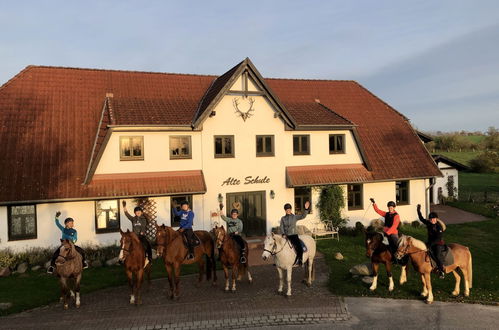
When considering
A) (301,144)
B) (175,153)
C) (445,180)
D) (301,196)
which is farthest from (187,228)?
(445,180)

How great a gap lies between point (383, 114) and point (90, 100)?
18.4 metres

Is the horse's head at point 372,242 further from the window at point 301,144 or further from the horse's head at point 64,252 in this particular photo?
the window at point 301,144

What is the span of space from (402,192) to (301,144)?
7.46 meters

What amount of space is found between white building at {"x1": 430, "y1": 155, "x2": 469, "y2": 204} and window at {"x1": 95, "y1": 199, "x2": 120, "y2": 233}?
2449cm

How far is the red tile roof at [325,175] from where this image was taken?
18344 millimetres

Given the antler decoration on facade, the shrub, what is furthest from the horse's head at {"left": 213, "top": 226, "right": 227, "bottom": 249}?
the shrub

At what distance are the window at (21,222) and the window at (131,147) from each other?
14.6 feet

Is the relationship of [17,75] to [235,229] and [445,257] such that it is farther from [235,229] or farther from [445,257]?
[445,257]

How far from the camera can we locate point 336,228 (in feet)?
61.8

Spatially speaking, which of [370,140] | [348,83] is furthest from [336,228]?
[348,83]

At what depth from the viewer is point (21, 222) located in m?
14.9

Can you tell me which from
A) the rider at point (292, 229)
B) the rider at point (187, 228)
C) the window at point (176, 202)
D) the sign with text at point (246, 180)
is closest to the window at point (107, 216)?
the window at point (176, 202)

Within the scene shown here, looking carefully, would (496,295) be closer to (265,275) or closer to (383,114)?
(265,275)

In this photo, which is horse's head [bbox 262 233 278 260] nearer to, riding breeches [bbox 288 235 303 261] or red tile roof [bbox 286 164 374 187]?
riding breeches [bbox 288 235 303 261]
